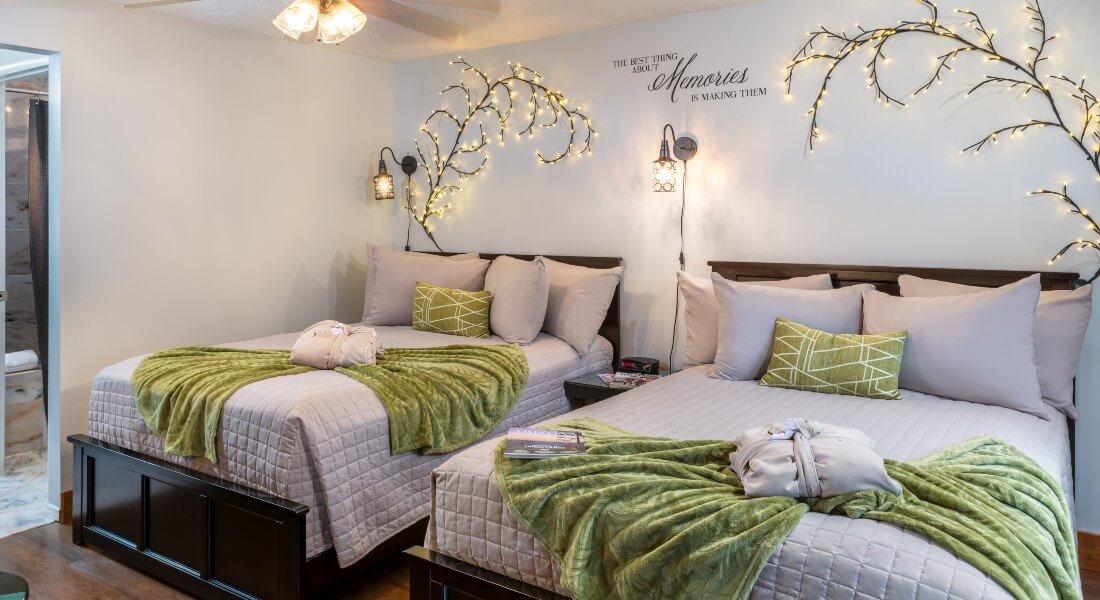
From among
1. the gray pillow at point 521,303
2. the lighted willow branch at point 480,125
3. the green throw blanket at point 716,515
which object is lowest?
the green throw blanket at point 716,515

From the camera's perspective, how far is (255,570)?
2555 mm

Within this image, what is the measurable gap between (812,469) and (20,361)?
165 inches

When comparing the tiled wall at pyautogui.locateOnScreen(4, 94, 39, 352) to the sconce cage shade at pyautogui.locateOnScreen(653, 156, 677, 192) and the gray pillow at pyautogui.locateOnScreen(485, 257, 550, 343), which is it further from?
the sconce cage shade at pyautogui.locateOnScreen(653, 156, 677, 192)

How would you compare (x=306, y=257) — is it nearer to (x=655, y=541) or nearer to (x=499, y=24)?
(x=499, y=24)

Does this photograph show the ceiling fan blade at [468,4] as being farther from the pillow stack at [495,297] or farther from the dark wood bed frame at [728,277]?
the dark wood bed frame at [728,277]

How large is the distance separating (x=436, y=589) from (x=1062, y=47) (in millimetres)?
2921

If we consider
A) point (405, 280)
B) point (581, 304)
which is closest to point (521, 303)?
point (581, 304)

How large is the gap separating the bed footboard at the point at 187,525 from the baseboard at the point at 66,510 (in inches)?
12.4

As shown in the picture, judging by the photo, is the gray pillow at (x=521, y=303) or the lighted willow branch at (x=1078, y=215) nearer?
the lighted willow branch at (x=1078, y=215)

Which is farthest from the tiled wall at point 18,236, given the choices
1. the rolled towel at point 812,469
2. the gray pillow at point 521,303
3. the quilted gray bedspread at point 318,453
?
the rolled towel at point 812,469

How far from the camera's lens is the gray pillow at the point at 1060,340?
2752mm

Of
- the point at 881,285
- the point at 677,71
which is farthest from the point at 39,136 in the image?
the point at 881,285

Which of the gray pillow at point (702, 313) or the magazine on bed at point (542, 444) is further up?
the gray pillow at point (702, 313)

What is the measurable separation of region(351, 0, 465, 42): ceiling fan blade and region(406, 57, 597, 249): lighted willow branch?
37cm
